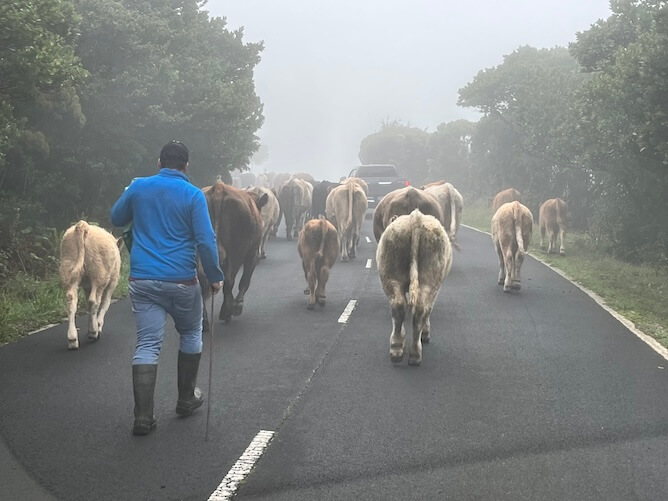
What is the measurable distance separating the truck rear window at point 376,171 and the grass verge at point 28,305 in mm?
19286

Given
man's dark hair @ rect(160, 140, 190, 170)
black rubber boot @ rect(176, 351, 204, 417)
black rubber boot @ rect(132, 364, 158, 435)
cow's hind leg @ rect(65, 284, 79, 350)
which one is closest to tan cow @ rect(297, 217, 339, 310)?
cow's hind leg @ rect(65, 284, 79, 350)

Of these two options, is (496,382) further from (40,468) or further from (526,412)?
(40,468)

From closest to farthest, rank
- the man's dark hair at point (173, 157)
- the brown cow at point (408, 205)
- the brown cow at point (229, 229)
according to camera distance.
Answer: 1. the man's dark hair at point (173, 157)
2. the brown cow at point (229, 229)
3. the brown cow at point (408, 205)

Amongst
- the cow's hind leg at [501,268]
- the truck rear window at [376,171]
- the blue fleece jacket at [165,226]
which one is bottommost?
the cow's hind leg at [501,268]

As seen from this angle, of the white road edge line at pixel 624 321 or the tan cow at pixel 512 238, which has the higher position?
the tan cow at pixel 512 238

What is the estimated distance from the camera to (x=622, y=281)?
526 inches

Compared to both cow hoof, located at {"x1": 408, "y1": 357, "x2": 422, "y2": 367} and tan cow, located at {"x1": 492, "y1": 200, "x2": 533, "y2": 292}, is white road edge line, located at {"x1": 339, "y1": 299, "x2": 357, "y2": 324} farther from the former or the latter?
tan cow, located at {"x1": 492, "y1": 200, "x2": 533, "y2": 292}

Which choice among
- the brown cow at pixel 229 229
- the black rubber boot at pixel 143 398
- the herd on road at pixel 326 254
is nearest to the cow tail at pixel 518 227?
the herd on road at pixel 326 254

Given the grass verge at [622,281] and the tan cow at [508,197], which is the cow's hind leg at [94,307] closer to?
the grass verge at [622,281]

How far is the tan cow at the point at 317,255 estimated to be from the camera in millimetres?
10227

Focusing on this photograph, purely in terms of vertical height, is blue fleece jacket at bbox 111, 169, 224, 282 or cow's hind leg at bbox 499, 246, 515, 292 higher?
blue fleece jacket at bbox 111, 169, 224, 282

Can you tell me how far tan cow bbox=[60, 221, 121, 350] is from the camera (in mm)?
7426

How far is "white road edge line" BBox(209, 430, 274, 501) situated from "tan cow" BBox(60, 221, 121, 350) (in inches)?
136

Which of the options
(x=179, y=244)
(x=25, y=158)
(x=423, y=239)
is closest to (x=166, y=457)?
(x=179, y=244)
